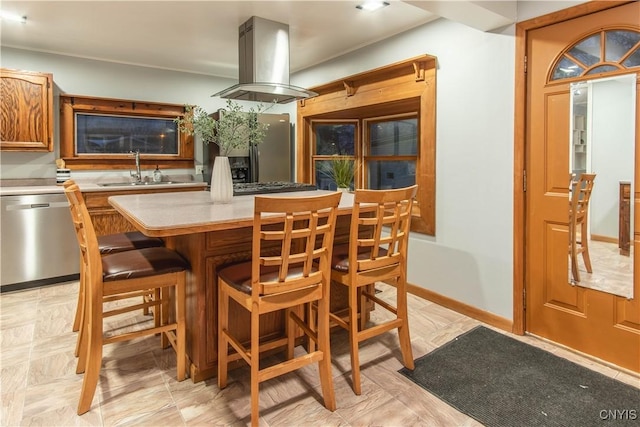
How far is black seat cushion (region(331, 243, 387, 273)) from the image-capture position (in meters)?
2.12

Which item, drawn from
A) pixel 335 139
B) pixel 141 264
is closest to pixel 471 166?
pixel 335 139

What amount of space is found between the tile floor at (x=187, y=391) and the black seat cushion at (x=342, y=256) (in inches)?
25.1

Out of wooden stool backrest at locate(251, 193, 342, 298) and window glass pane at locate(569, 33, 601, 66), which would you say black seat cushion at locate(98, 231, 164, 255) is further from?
window glass pane at locate(569, 33, 601, 66)

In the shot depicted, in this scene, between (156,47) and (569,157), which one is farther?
(156,47)

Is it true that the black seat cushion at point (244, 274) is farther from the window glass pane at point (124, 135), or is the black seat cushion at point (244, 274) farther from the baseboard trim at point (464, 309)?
the window glass pane at point (124, 135)

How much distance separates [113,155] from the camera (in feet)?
15.0

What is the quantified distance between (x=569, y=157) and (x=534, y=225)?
49cm

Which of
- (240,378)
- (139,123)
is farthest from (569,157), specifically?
(139,123)

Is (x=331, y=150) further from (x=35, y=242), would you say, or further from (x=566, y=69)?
(x=35, y=242)

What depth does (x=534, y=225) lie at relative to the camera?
2.61 meters

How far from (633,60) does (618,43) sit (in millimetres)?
137

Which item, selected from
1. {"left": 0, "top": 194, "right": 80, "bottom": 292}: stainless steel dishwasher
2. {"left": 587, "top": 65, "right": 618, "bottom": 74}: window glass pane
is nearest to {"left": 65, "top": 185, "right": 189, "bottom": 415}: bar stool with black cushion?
{"left": 0, "top": 194, "right": 80, "bottom": 292}: stainless steel dishwasher

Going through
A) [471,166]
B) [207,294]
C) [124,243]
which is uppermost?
[471,166]

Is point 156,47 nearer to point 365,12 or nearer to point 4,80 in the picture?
point 4,80
